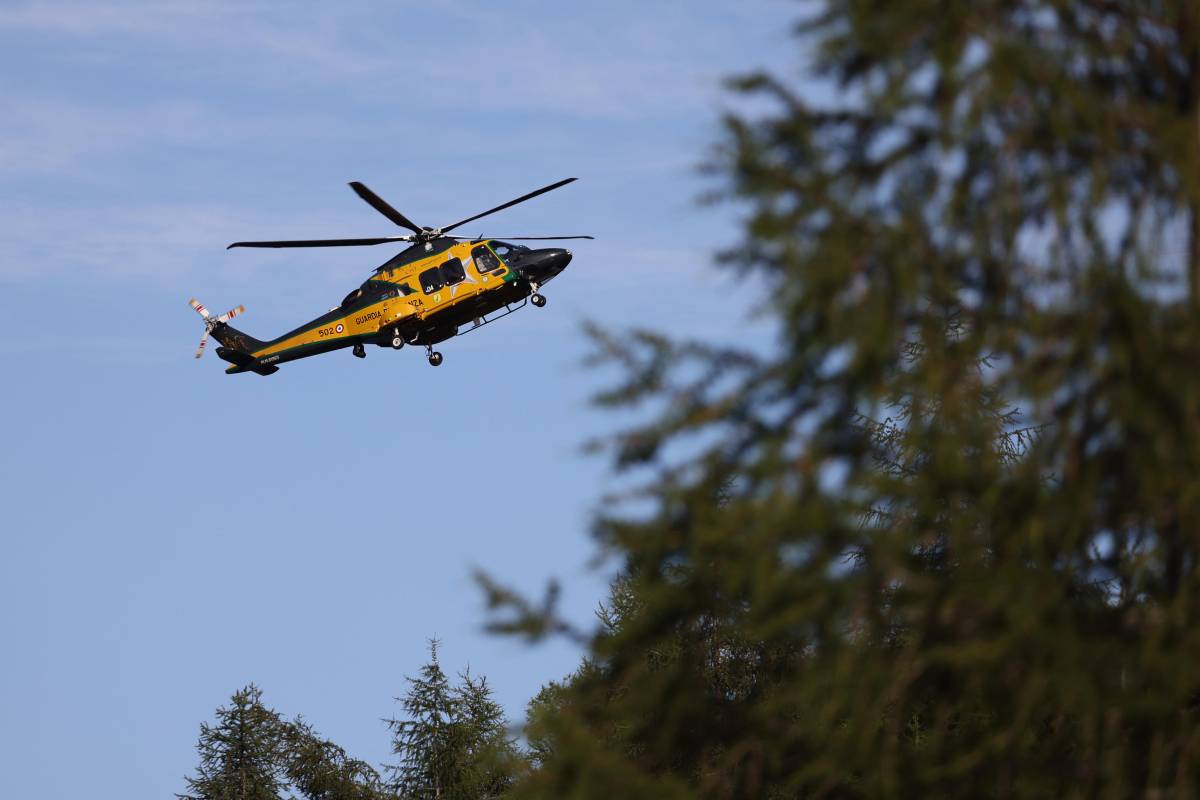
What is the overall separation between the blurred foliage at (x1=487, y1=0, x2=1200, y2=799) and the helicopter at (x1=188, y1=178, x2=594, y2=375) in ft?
94.0

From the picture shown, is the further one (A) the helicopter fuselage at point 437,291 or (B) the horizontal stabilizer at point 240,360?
(B) the horizontal stabilizer at point 240,360

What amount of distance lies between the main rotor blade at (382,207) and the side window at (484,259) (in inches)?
84.0

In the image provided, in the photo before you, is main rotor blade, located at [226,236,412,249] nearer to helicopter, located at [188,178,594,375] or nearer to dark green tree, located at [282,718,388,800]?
helicopter, located at [188,178,594,375]

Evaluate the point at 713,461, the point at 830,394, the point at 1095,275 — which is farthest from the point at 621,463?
the point at 1095,275

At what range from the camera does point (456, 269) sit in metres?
40.6

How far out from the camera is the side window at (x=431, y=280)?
40.8 m

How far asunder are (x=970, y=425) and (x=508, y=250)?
30.7m

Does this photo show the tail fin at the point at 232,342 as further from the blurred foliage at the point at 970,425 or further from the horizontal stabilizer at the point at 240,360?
the blurred foliage at the point at 970,425

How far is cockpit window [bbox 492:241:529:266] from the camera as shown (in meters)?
40.5

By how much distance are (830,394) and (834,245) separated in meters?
0.89

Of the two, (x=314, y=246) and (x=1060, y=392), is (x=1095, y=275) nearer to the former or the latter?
(x=1060, y=392)

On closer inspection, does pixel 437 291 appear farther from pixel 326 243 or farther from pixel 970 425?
pixel 970 425

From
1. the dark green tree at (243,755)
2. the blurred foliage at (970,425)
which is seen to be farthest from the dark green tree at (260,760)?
the blurred foliage at (970,425)

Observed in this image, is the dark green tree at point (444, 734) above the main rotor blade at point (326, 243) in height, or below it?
below
